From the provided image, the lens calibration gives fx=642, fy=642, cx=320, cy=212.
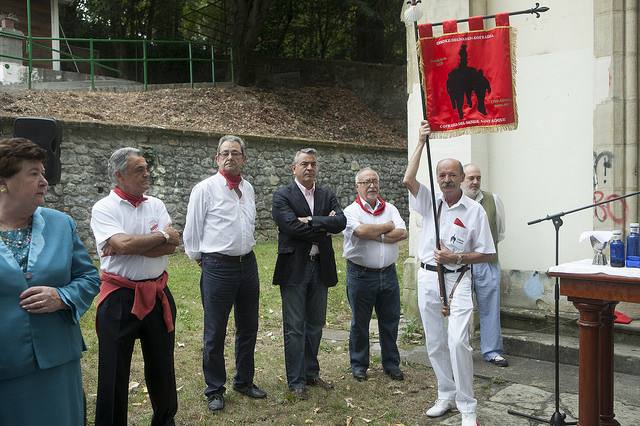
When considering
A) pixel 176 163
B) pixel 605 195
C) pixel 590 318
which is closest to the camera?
pixel 590 318

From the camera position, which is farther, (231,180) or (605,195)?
(605,195)

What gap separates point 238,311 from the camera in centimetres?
561

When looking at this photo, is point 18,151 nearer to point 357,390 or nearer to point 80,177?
point 357,390

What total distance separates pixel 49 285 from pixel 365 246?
346 centimetres

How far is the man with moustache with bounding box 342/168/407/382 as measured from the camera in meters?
6.18

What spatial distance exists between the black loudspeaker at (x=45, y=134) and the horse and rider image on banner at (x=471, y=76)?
294 centimetres

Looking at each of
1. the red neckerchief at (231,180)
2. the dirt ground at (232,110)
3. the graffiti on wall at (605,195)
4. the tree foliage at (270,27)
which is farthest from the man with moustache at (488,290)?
the tree foliage at (270,27)

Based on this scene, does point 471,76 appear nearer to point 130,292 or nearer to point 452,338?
point 452,338

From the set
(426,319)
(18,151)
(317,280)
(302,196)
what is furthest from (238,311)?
(18,151)

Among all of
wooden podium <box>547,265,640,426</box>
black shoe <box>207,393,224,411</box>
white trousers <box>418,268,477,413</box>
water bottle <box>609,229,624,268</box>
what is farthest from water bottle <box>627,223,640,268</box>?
black shoe <box>207,393,224,411</box>

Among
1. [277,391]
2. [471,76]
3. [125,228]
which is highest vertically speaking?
[471,76]

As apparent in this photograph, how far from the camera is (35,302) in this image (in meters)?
3.10

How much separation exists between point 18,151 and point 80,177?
33.2 ft

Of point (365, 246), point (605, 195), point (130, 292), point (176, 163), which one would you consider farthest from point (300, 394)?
point (176, 163)
